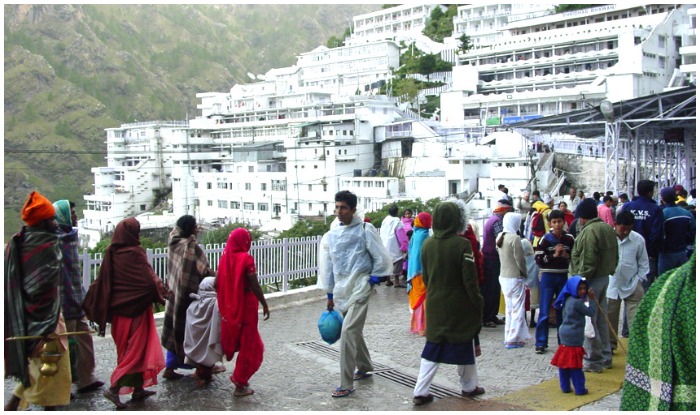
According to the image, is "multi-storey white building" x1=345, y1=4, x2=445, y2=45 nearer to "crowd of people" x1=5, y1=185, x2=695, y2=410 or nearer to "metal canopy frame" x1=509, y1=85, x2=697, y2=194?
"metal canopy frame" x1=509, y1=85, x2=697, y2=194

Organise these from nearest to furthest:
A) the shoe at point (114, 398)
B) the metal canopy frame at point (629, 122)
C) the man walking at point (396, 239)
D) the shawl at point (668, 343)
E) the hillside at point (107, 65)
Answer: the shawl at point (668, 343)
the shoe at point (114, 398)
the man walking at point (396, 239)
the metal canopy frame at point (629, 122)
the hillside at point (107, 65)

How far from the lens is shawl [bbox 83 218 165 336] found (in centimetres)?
515

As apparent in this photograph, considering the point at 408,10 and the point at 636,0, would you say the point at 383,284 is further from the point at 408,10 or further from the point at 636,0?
the point at 408,10

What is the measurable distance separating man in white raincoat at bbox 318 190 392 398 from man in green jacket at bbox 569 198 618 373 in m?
1.78

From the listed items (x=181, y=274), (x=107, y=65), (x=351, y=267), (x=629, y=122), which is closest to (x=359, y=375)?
(x=351, y=267)

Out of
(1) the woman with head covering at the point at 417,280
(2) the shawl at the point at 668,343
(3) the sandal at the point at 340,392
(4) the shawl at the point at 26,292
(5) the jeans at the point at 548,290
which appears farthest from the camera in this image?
(1) the woman with head covering at the point at 417,280

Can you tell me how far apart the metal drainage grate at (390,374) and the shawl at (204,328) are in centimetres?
148

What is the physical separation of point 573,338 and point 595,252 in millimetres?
1029

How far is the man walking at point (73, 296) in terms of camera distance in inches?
213

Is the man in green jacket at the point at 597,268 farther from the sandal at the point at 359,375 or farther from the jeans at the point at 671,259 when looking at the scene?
the sandal at the point at 359,375

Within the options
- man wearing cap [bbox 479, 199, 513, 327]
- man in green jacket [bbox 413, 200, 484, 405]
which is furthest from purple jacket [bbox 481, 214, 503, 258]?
man in green jacket [bbox 413, 200, 484, 405]

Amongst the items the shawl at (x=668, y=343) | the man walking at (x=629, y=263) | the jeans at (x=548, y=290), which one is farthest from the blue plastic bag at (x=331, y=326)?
the shawl at (x=668, y=343)

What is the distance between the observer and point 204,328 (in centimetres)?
561

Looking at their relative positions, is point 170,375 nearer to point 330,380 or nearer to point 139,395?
point 139,395
